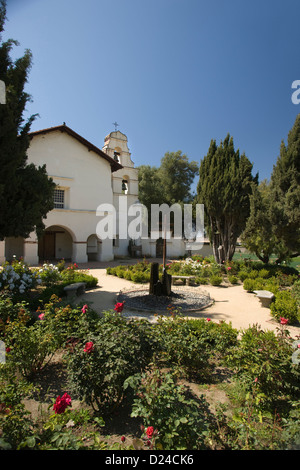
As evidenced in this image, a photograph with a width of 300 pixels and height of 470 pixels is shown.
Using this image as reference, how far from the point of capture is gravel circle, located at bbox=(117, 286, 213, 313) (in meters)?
7.02

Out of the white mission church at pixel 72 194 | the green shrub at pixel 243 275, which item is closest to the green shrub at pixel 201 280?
the green shrub at pixel 243 275

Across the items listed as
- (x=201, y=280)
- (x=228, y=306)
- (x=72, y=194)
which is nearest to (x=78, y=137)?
(x=72, y=194)

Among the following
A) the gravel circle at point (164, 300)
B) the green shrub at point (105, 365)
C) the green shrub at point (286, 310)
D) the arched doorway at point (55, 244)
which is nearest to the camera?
the green shrub at point (105, 365)

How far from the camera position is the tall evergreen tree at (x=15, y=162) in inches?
263

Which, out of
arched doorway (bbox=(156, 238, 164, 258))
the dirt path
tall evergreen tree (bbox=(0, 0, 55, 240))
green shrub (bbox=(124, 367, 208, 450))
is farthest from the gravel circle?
arched doorway (bbox=(156, 238, 164, 258))

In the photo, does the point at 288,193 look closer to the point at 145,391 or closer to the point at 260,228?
the point at 260,228

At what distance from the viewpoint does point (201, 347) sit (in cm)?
370

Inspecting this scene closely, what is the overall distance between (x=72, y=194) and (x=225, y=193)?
35.9 feet

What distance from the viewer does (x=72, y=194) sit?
17.6m

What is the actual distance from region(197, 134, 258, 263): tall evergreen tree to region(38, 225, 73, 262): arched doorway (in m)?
11.6

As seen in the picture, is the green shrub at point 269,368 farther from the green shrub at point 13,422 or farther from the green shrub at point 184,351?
the green shrub at point 13,422

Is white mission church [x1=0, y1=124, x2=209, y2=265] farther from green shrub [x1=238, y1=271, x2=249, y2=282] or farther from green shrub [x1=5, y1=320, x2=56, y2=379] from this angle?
green shrub [x1=5, y1=320, x2=56, y2=379]
